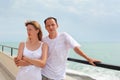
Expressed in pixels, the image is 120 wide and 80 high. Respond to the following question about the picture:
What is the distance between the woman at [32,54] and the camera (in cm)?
258

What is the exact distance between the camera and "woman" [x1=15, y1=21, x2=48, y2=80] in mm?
2576

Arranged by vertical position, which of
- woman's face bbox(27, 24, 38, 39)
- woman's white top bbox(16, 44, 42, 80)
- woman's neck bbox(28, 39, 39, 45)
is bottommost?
woman's white top bbox(16, 44, 42, 80)

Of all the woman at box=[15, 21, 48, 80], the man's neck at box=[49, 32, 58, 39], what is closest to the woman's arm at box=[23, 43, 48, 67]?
the woman at box=[15, 21, 48, 80]

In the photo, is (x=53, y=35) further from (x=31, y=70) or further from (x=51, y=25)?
(x=31, y=70)

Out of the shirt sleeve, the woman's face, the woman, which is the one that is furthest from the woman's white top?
the shirt sleeve

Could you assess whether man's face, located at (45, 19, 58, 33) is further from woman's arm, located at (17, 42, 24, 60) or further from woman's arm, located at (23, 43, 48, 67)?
woman's arm, located at (17, 42, 24, 60)

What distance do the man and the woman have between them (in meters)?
0.07

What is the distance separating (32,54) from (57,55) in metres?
0.23

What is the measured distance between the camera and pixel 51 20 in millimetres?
2639

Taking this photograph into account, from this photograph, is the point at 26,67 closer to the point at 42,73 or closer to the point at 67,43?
the point at 42,73

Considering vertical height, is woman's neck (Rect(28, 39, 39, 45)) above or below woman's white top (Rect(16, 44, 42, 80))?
above

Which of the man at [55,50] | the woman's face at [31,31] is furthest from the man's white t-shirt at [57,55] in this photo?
the woman's face at [31,31]

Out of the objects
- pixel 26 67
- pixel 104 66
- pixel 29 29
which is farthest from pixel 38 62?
pixel 104 66

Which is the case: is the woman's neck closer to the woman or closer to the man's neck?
the woman
